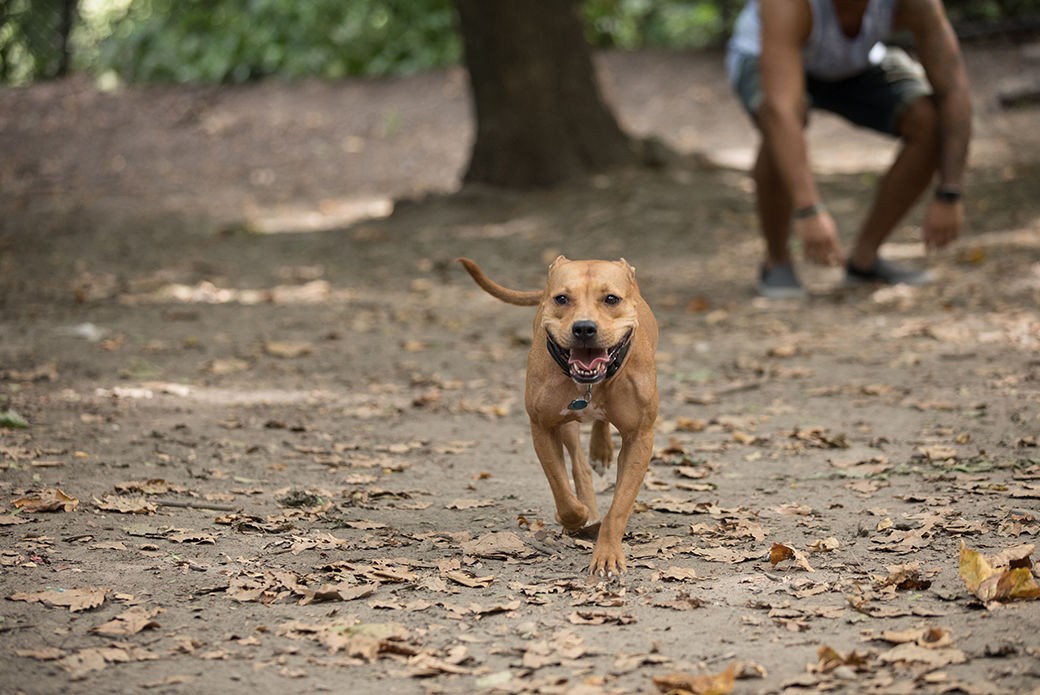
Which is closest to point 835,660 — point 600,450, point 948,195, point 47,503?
point 600,450

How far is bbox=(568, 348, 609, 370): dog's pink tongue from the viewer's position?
3.19 metres

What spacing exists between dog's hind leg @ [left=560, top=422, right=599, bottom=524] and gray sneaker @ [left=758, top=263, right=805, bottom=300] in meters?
4.05

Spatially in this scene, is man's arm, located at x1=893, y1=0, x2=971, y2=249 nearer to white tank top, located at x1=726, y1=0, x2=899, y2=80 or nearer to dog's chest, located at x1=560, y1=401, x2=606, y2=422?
white tank top, located at x1=726, y1=0, x2=899, y2=80

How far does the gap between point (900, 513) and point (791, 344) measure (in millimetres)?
2752

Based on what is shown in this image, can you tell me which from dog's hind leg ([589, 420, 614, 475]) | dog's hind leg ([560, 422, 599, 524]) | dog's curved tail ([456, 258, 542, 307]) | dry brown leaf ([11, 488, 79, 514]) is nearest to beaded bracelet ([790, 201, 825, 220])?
dog's hind leg ([589, 420, 614, 475])

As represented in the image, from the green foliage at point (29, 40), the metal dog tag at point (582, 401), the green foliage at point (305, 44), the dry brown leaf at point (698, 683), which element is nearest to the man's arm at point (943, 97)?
the metal dog tag at point (582, 401)

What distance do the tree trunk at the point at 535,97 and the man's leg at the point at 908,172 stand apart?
11.8ft

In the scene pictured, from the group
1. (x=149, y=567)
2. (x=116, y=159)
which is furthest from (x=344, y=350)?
(x=116, y=159)

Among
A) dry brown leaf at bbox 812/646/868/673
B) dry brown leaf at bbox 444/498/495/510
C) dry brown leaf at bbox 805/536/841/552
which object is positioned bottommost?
dry brown leaf at bbox 444/498/495/510

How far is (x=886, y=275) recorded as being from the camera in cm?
757

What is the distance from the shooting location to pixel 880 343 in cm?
632

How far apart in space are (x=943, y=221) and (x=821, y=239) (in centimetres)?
112

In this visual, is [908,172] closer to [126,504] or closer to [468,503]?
[468,503]

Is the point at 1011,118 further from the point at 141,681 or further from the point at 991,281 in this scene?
the point at 141,681
